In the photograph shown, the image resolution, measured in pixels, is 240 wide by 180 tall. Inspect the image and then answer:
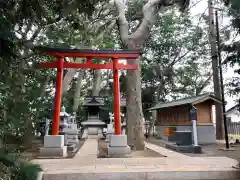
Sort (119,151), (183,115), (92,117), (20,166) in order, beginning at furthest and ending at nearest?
(92,117) < (183,115) < (119,151) < (20,166)

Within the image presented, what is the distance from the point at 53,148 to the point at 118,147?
6.99 ft

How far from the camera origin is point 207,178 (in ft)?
17.1

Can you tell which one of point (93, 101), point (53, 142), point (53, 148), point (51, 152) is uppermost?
point (93, 101)

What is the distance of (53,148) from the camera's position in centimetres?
806

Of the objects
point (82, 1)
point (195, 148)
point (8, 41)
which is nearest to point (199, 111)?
point (195, 148)

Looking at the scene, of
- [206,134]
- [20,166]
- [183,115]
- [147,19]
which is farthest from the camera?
[183,115]

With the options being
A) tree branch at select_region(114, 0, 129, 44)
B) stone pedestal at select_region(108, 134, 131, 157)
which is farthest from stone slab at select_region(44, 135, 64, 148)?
tree branch at select_region(114, 0, 129, 44)

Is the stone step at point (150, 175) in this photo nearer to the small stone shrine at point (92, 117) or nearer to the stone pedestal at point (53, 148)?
the stone pedestal at point (53, 148)

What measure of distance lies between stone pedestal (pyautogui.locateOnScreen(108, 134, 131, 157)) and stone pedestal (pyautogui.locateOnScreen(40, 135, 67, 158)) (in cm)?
161

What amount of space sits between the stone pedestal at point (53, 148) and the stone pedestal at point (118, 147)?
1.61 metres

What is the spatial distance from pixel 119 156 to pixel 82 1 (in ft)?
18.3

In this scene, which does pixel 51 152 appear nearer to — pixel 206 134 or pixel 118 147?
pixel 118 147

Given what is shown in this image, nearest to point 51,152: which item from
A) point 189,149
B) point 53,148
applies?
point 53,148

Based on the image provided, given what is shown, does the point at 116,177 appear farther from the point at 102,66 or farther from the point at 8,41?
the point at 102,66
